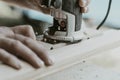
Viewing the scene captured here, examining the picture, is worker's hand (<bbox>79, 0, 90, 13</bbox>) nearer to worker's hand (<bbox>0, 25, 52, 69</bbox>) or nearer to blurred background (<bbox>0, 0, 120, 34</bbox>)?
worker's hand (<bbox>0, 25, 52, 69</bbox>)

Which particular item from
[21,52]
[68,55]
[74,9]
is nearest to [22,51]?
[21,52]

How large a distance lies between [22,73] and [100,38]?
14.8 inches

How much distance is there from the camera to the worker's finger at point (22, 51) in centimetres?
59

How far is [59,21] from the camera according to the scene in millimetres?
816

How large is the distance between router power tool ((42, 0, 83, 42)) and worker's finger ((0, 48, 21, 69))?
0.83 ft

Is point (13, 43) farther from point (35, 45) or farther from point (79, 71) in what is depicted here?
point (79, 71)

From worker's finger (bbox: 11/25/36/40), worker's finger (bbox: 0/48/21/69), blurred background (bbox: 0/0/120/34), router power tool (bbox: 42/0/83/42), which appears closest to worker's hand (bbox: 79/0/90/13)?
router power tool (bbox: 42/0/83/42)

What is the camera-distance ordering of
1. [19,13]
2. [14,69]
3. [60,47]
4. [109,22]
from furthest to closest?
1. [19,13]
2. [109,22]
3. [60,47]
4. [14,69]

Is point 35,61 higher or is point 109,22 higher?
point 35,61

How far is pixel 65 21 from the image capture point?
800 millimetres

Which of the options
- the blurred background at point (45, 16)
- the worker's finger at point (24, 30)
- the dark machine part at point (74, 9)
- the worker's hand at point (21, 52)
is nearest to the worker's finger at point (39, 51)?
the worker's hand at point (21, 52)

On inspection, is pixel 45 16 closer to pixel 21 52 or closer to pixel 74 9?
pixel 74 9

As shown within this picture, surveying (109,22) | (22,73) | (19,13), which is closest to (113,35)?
(22,73)

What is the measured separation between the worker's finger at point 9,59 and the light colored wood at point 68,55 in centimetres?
1
